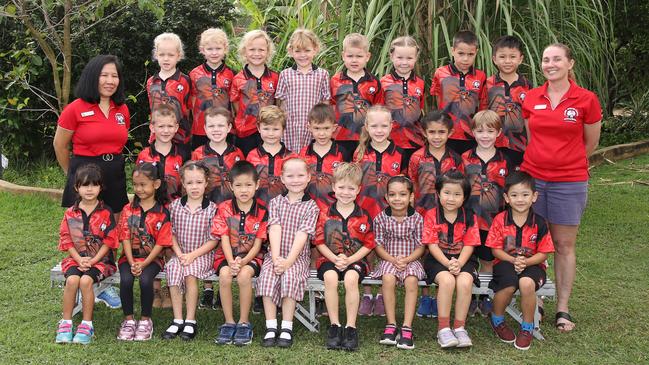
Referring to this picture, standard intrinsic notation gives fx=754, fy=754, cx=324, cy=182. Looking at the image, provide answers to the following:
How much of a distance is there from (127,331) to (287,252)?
38.3 inches

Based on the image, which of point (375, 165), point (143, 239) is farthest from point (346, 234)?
point (143, 239)

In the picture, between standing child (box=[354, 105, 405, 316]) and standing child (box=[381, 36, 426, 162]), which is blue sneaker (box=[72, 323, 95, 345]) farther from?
standing child (box=[381, 36, 426, 162])

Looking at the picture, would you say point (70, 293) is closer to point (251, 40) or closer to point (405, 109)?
point (251, 40)

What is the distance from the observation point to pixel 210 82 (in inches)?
190

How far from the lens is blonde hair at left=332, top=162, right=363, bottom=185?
13.7 ft

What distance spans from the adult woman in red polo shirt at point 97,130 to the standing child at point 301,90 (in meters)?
1.03

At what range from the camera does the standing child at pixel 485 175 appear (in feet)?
14.3

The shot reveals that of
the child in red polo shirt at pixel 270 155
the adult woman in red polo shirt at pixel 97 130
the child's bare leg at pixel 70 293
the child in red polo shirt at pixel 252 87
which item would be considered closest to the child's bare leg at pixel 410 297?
the child in red polo shirt at pixel 270 155

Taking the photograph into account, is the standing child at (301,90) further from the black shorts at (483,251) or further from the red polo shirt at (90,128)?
the black shorts at (483,251)

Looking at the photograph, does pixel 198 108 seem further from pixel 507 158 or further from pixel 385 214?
pixel 507 158

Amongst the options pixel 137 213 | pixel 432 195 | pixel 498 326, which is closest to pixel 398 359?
pixel 498 326

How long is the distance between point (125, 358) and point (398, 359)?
4.54ft

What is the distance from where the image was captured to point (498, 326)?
4156 mm

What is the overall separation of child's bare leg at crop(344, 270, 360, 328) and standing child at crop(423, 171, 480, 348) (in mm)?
419
